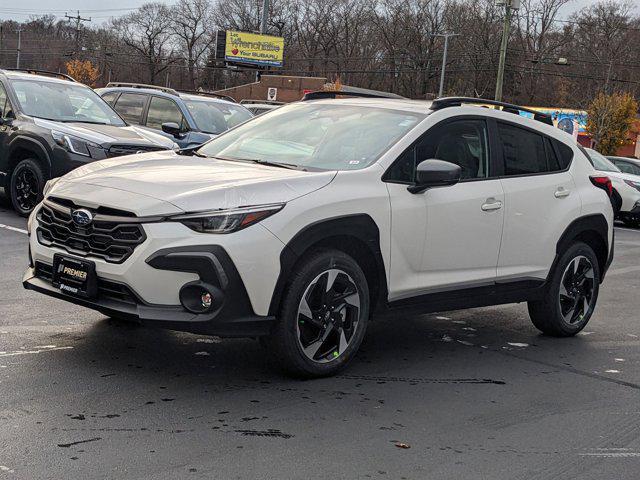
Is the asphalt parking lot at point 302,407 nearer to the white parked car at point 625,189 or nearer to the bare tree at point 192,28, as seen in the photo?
the white parked car at point 625,189

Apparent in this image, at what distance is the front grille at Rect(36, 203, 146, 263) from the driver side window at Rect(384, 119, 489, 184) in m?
1.62

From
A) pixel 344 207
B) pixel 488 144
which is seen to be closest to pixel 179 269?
pixel 344 207

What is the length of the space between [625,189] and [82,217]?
17627mm

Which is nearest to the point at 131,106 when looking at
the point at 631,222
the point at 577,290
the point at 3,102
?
the point at 3,102

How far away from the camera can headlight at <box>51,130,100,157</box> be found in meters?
11.2

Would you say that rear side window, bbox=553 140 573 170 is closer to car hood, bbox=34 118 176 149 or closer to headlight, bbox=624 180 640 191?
car hood, bbox=34 118 176 149

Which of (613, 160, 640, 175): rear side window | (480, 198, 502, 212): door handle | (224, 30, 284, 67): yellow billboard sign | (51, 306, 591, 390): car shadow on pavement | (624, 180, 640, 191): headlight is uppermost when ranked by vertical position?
(224, 30, 284, 67): yellow billboard sign

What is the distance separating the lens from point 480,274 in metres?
6.23

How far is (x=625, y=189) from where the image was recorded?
67.9 ft

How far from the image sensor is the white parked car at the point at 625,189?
20469 millimetres

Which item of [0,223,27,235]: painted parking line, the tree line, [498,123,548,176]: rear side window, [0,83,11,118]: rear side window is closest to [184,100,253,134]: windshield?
[0,83,11,118]: rear side window

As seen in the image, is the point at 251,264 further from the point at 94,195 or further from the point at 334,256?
the point at 94,195

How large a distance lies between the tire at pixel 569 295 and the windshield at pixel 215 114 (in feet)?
29.4

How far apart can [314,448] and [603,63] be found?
259 ft
